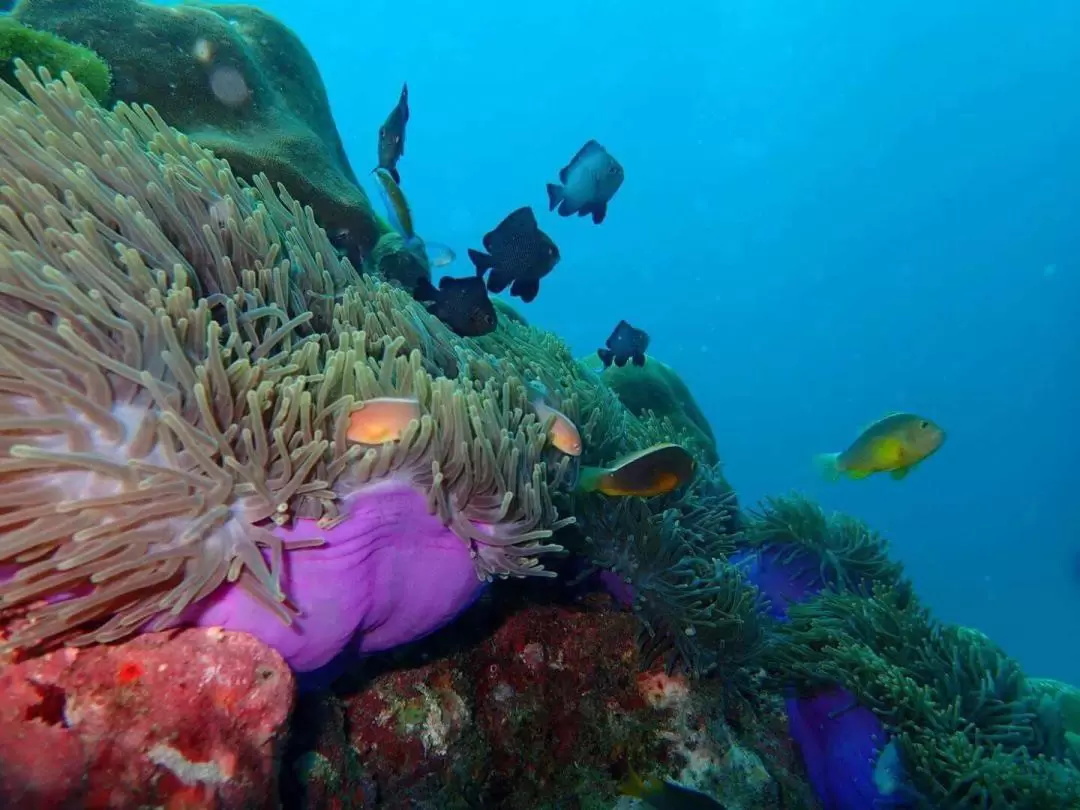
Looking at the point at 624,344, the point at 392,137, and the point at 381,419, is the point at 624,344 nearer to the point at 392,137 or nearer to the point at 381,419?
the point at 392,137

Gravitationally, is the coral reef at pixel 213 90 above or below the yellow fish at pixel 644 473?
above

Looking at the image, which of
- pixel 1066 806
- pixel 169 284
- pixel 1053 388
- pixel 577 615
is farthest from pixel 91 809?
pixel 1053 388

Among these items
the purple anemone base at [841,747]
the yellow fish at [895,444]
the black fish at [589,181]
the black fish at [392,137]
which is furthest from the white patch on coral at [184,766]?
the black fish at [589,181]

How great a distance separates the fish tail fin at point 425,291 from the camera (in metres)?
4.28

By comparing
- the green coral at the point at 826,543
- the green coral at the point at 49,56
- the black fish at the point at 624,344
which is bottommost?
the green coral at the point at 826,543

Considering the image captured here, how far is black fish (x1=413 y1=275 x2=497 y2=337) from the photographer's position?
4.12 m

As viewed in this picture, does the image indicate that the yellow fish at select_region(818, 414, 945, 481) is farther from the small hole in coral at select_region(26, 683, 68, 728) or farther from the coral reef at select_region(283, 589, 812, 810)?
the small hole in coral at select_region(26, 683, 68, 728)

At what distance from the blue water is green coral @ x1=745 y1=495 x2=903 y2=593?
165 ft

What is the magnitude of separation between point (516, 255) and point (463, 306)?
941 millimetres

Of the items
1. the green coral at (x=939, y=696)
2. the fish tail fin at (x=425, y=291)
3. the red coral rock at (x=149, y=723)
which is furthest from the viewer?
the fish tail fin at (x=425, y=291)

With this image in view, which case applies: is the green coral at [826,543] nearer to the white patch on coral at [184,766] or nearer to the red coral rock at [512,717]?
the red coral rock at [512,717]

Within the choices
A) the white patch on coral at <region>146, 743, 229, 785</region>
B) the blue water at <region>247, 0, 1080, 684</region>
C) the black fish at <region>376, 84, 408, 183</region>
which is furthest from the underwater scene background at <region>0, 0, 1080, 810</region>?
the blue water at <region>247, 0, 1080, 684</region>

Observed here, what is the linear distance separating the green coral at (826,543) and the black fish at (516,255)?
2.51 metres

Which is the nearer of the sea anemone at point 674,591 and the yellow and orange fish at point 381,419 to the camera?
the yellow and orange fish at point 381,419
